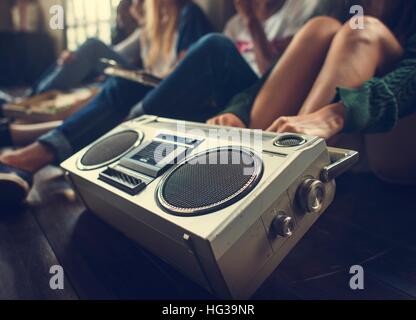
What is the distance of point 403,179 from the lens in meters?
0.84

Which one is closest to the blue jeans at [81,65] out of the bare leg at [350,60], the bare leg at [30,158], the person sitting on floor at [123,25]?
the bare leg at [30,158]

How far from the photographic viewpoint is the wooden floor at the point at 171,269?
53 centimetres

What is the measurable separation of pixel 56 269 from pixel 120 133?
0.29 metres

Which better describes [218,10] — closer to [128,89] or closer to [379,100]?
[128,89]

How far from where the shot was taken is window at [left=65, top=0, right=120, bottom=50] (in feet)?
8.40

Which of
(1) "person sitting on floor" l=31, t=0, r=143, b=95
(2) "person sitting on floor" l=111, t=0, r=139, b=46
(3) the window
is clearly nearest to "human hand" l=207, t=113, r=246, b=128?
(1) "person sitting on floor" l=31, t=0, r=143, b=95

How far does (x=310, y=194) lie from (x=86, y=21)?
313cm

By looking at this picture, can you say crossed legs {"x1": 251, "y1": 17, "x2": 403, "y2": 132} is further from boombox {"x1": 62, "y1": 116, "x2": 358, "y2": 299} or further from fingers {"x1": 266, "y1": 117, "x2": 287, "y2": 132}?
boombox {"x1": 62, "y1": 116, "x2": 358, "y2": 299}

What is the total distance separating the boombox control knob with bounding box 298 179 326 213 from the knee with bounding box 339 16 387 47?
1.12 ft

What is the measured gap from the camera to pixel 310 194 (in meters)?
0.47

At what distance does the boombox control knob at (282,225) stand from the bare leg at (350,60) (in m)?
0.27

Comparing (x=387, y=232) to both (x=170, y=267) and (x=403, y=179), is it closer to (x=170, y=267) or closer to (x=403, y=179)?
(x=403, y=179)

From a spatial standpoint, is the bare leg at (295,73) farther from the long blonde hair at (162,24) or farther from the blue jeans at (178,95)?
the long blonde hair at (162,24)

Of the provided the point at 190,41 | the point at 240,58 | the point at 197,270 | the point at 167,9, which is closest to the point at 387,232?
the point at 197,270
